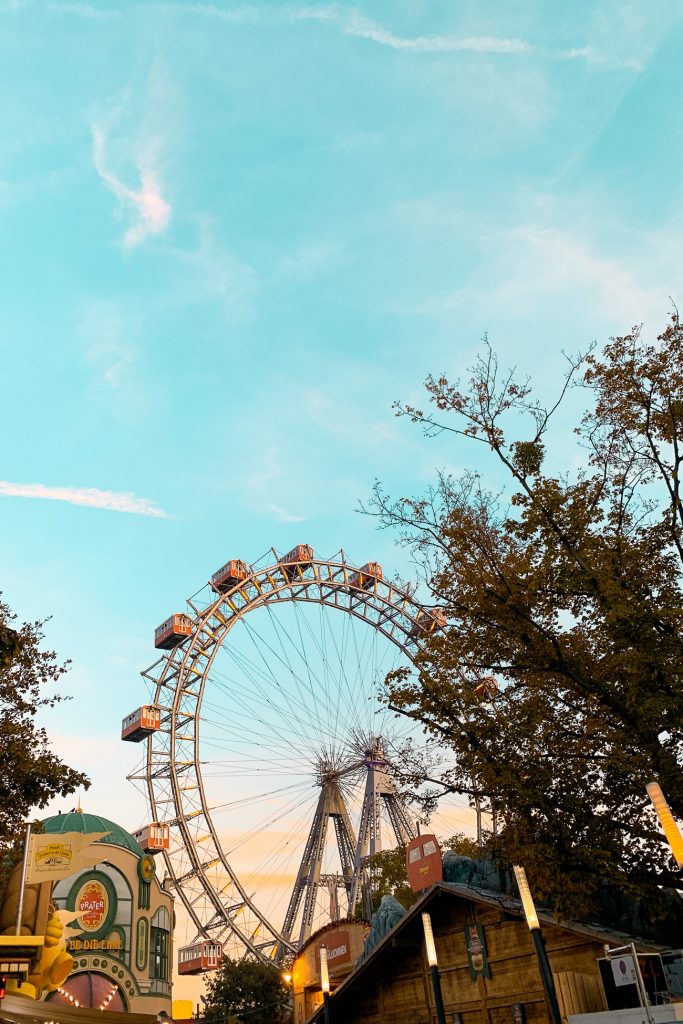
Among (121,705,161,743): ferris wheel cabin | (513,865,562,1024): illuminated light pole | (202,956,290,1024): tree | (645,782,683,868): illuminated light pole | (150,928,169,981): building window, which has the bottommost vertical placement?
(513,865,562,1024): illuminated light pole

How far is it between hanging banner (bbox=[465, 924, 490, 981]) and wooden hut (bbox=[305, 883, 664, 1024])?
23 millimetres

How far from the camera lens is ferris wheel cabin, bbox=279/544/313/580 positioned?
175 ft

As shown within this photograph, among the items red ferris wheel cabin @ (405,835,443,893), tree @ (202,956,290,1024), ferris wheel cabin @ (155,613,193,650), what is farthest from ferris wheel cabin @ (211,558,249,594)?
red ferris wheel cabin @ (405,835,443,893)

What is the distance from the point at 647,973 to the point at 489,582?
798 centimetres

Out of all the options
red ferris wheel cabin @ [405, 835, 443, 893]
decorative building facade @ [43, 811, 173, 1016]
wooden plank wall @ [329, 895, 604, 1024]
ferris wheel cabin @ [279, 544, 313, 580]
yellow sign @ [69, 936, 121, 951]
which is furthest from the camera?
ferris wheel cabin @ [279, 544, 313, 580]

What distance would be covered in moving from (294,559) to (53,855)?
36092 mm

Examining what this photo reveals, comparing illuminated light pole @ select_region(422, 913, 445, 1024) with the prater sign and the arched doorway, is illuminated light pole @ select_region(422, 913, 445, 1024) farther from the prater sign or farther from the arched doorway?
the prater sign

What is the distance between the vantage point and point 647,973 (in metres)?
16.4

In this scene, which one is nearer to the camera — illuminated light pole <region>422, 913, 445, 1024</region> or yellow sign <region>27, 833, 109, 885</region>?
yellow sign <region>27, 833, 109, 885</region>

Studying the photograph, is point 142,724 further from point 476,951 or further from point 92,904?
point 476,951

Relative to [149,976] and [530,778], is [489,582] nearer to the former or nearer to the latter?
[530,778]

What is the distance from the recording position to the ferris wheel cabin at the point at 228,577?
5044 cm

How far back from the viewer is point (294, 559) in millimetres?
53594

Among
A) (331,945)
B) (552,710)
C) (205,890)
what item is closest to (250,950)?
(205,890)
